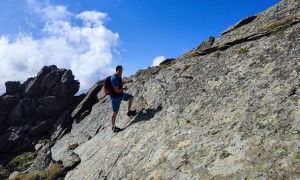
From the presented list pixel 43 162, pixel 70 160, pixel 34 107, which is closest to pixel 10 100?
pixel 34 107

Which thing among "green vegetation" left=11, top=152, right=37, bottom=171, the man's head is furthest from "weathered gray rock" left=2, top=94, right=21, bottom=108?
the man's head

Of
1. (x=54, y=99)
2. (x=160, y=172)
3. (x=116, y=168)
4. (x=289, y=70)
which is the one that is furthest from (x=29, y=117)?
(x=289, y=70)

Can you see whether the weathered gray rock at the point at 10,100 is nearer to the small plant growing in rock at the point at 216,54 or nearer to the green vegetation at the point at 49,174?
the green vegetation at the point at 49,174

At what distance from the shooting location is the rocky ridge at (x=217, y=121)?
11.1m

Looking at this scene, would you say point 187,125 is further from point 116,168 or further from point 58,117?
point 58,117

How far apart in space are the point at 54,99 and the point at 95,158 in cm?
2846

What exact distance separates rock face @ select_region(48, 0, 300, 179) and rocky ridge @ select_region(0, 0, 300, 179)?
0.04 m

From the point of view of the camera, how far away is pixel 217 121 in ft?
47.4

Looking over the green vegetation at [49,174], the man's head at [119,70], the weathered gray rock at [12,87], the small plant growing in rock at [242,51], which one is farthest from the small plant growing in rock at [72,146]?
the weathered gray rock at [12,87]

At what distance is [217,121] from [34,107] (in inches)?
1521

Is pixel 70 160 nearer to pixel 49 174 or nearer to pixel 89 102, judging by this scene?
pixel 49 174

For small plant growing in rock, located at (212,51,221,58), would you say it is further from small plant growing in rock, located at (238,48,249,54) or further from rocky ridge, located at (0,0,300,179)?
small plant growing in rock, located at (238,48,249,54)

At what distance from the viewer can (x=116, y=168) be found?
16.2 meters

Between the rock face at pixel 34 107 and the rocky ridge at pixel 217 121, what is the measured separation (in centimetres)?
1930
